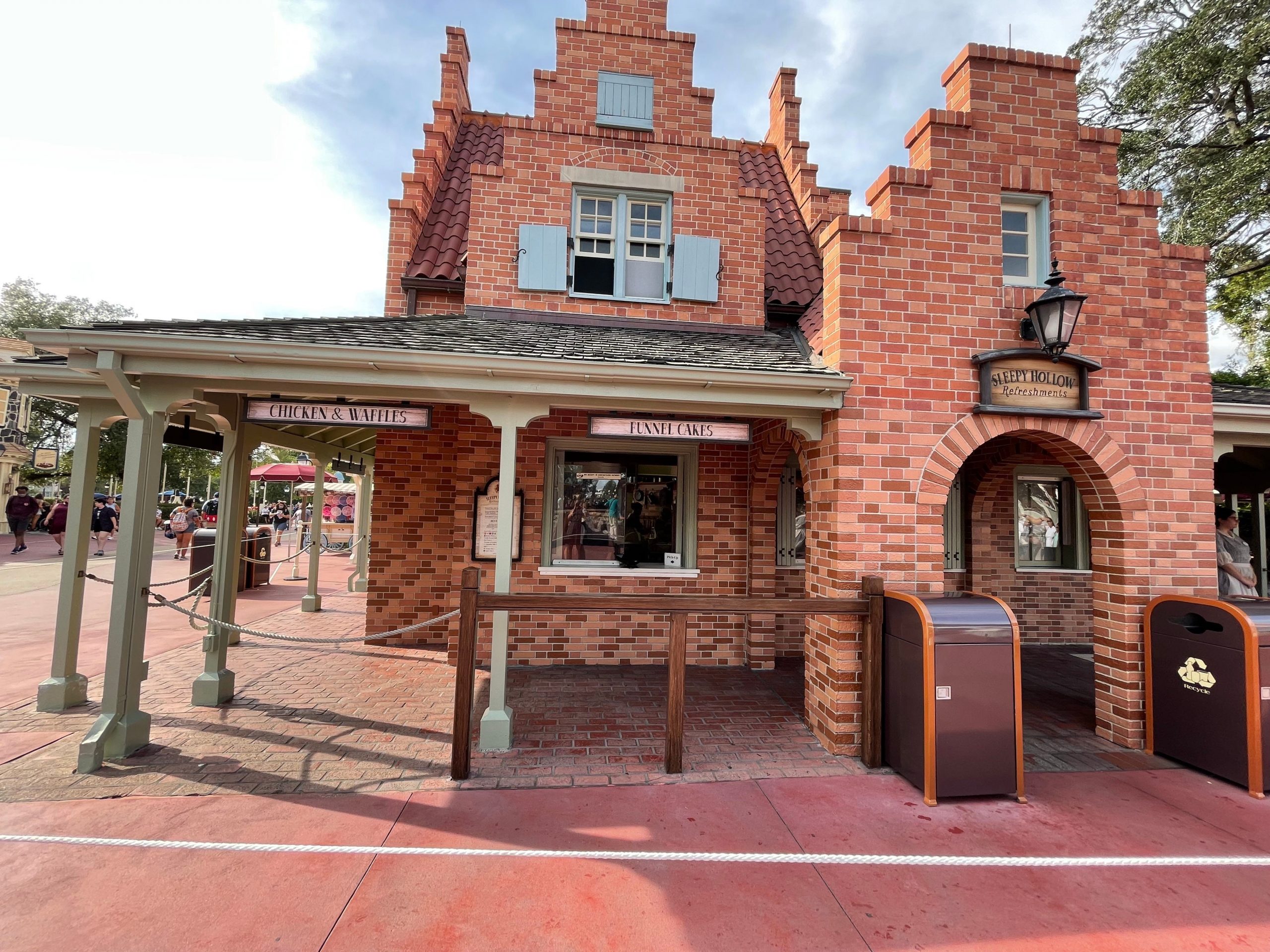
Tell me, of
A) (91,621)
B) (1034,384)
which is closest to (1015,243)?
(1034,384)

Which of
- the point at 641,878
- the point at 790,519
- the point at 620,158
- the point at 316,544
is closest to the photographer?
the point at 641,878

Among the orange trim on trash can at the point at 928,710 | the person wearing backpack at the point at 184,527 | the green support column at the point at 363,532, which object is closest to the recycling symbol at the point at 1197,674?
the orange trim on trash can at the point at 928,710

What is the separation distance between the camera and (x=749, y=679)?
7031mm

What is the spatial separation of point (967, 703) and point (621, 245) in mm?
6423

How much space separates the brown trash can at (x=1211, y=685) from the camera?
4.27m

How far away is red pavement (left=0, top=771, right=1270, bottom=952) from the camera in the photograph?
283cm

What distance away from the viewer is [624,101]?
7.96 metres

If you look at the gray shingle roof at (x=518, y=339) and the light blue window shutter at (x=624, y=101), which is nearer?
the gray shingle roof at (x=518, y=339)

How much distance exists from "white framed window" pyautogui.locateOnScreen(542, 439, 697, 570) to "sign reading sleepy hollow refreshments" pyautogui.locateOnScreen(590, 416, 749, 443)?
2.20 metres

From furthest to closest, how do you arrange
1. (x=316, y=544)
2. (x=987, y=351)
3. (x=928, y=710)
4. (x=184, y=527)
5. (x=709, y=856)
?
(x=184, y=527), (x=316, y=544), (x=987, y=351), (x=928, y=710), (x=709, y=856)

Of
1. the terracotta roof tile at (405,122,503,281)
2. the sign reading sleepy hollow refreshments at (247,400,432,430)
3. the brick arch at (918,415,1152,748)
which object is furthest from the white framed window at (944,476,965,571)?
the terracotta roof tile at (405,122,503,281)

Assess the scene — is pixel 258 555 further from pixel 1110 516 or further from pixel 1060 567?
pixel 1060 567

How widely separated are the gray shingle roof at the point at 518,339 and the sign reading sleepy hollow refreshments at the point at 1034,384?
58.0 inches

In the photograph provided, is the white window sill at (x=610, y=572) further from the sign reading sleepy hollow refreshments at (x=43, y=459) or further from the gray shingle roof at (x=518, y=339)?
the sign reading sleepy hollow refreshments at (x=43, y=459)
